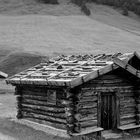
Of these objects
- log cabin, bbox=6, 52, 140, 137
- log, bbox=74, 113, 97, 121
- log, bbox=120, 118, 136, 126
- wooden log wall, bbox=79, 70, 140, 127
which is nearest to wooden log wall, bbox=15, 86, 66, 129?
log cabin, bbox=6, 52, 140, 137

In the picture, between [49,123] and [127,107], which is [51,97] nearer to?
[49,123]

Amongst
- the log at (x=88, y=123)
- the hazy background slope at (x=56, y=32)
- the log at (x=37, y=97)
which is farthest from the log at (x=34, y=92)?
the hazy background slope at (x=56, y=32)

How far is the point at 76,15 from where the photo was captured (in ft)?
251

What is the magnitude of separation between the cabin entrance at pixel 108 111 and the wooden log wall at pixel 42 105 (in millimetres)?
1757

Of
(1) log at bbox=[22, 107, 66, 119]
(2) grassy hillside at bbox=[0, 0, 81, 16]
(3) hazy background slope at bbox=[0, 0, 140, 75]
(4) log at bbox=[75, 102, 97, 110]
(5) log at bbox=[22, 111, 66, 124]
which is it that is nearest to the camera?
(4) log at bbox=[75, 102, 97, 110]

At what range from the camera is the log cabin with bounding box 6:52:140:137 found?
14102 mm

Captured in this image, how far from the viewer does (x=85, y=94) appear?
14.5 m

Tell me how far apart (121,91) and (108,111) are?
1038mm

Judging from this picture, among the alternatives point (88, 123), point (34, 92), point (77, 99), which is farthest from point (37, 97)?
point (88, 123)

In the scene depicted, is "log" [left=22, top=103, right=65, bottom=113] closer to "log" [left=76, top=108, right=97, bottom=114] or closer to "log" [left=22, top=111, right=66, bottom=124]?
"log" [left=22, top=111, right=66, bottom=124]

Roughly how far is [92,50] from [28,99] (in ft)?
107

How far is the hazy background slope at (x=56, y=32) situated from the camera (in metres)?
45.2

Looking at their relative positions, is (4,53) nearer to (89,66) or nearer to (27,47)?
(27,47)

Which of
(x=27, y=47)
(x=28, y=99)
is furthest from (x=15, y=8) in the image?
(x=28, y=99)
